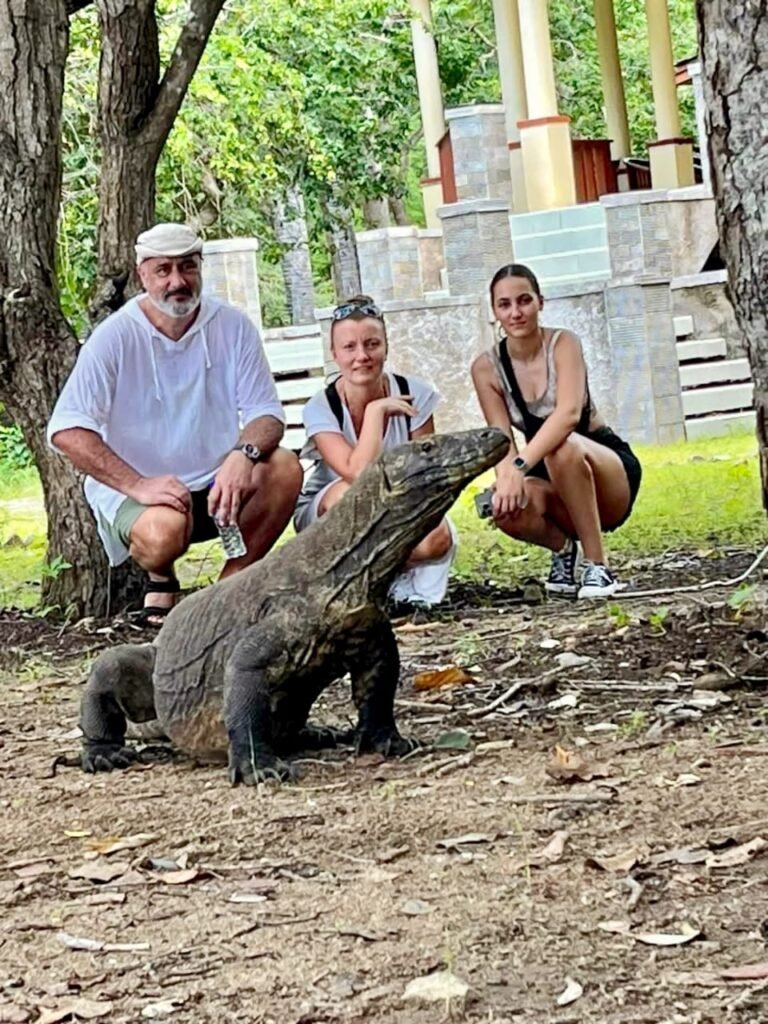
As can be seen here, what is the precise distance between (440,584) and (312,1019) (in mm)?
4579

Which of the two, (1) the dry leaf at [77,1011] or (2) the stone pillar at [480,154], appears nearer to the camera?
(1) the dry leaf at [77,1011]

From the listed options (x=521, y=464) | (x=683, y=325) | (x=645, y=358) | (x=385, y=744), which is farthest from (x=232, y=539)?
(x=683, y=325)

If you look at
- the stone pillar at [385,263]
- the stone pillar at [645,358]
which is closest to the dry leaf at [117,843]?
the stone pillar at [645,358]

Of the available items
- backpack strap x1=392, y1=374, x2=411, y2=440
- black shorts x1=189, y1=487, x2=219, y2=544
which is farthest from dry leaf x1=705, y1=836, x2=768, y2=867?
backpack strap x1=392, y1=374, x2=411, y2=440

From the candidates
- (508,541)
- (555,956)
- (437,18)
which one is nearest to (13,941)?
(555,956)

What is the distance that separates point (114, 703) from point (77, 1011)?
1.97m

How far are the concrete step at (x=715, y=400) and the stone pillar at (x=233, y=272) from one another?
3742mm

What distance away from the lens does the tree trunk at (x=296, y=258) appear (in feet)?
90.4

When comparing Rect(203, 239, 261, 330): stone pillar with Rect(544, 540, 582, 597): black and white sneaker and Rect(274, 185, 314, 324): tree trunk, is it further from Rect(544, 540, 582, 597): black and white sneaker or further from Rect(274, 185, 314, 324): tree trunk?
Rect(274, 185, 314, 324): tree trunk

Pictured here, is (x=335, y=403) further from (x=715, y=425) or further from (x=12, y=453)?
(x=12, y=453)

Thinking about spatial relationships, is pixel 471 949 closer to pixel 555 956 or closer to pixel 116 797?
pixel 555 956

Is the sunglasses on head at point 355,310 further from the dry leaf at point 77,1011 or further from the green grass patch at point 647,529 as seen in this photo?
the dry leaf at point 77,1011

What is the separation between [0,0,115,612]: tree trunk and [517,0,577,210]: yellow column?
1199cm

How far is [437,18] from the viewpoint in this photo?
102ft
